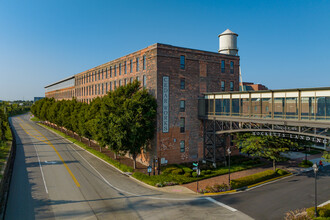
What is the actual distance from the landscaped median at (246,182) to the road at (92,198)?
5.53 feet

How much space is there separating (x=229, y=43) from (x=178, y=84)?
14.5 m

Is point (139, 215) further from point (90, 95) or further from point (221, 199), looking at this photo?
point (90, 95)

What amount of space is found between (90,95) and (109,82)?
45.2ft

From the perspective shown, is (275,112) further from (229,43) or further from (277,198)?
(229,43)

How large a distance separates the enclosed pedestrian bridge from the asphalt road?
197 inches

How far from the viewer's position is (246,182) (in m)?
23.2

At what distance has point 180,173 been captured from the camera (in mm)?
26562

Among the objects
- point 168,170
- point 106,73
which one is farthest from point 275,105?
point 106,73

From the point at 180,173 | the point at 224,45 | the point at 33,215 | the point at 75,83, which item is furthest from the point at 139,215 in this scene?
the point at 75,83

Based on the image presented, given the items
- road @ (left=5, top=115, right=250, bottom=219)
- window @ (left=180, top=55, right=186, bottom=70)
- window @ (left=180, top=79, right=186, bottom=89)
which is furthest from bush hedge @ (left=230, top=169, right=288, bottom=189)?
window @ (left=180, top=55, right=186, bottom=70)

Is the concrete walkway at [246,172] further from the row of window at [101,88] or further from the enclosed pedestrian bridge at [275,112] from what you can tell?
the row of window at [101,88]

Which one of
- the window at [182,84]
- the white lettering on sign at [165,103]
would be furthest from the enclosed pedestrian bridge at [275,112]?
the white lettering on sign at [165,103]

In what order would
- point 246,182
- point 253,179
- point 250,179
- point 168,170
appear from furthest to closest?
1. point 168,170
2. point 253,179
3. point 250,179
4. point 246,182

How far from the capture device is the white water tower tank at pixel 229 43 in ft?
128
